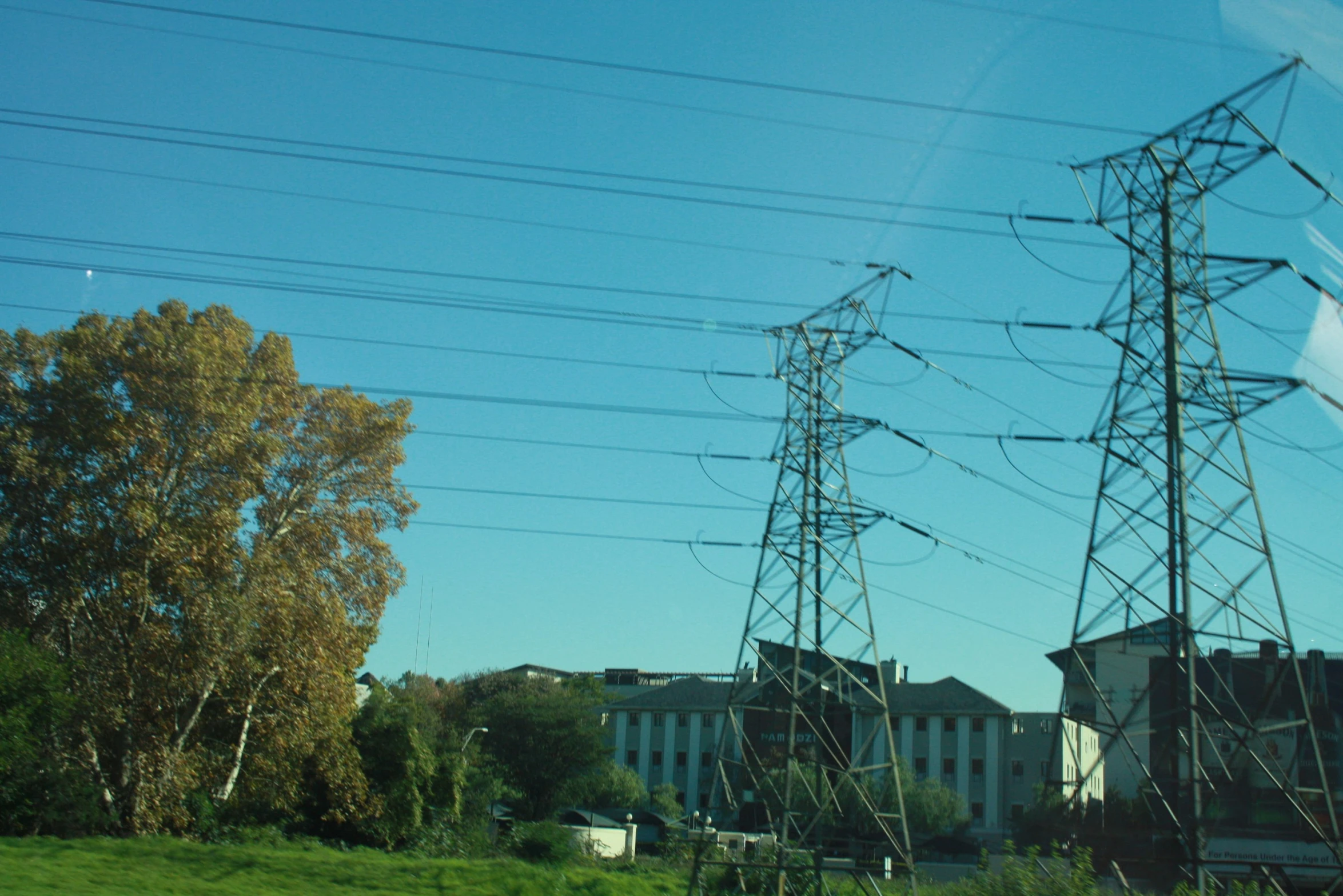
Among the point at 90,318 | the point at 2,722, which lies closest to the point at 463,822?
the point at 2,722

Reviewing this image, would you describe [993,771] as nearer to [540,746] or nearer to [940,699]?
[940,699]

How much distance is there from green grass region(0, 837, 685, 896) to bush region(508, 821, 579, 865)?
5355mm

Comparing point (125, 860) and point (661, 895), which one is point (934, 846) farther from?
point (125, 860)

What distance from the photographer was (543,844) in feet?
127

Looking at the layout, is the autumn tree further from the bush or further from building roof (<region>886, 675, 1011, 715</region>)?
building roof (<region>886, 675, 1011, 715</region>)

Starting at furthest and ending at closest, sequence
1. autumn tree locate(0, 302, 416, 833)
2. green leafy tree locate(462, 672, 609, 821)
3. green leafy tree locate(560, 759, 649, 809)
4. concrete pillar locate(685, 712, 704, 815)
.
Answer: concrete pillar locate(685, 712, 704, 815) → green leafy tree locate(462, 672, 609, 821) → green leafy tree locate(560, 759, 649, 809) → autumn tree locate(0, 302, 416, 833)

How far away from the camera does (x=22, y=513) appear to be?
31.2 metres

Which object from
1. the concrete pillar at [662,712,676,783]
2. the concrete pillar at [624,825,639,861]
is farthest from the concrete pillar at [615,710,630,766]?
the concrete pillar at [624,825,639,861]

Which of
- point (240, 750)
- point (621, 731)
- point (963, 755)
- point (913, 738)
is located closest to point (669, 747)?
point (621, 731)

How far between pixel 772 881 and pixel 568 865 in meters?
14.1

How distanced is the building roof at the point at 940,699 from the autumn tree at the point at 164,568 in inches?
2164

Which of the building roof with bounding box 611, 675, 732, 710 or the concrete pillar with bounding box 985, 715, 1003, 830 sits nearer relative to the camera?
the concrete pillar with bounding box 985, 715, 1003, 830

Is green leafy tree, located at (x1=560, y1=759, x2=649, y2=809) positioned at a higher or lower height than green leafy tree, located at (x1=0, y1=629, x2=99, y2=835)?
lower

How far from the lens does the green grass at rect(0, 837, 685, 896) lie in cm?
2444
